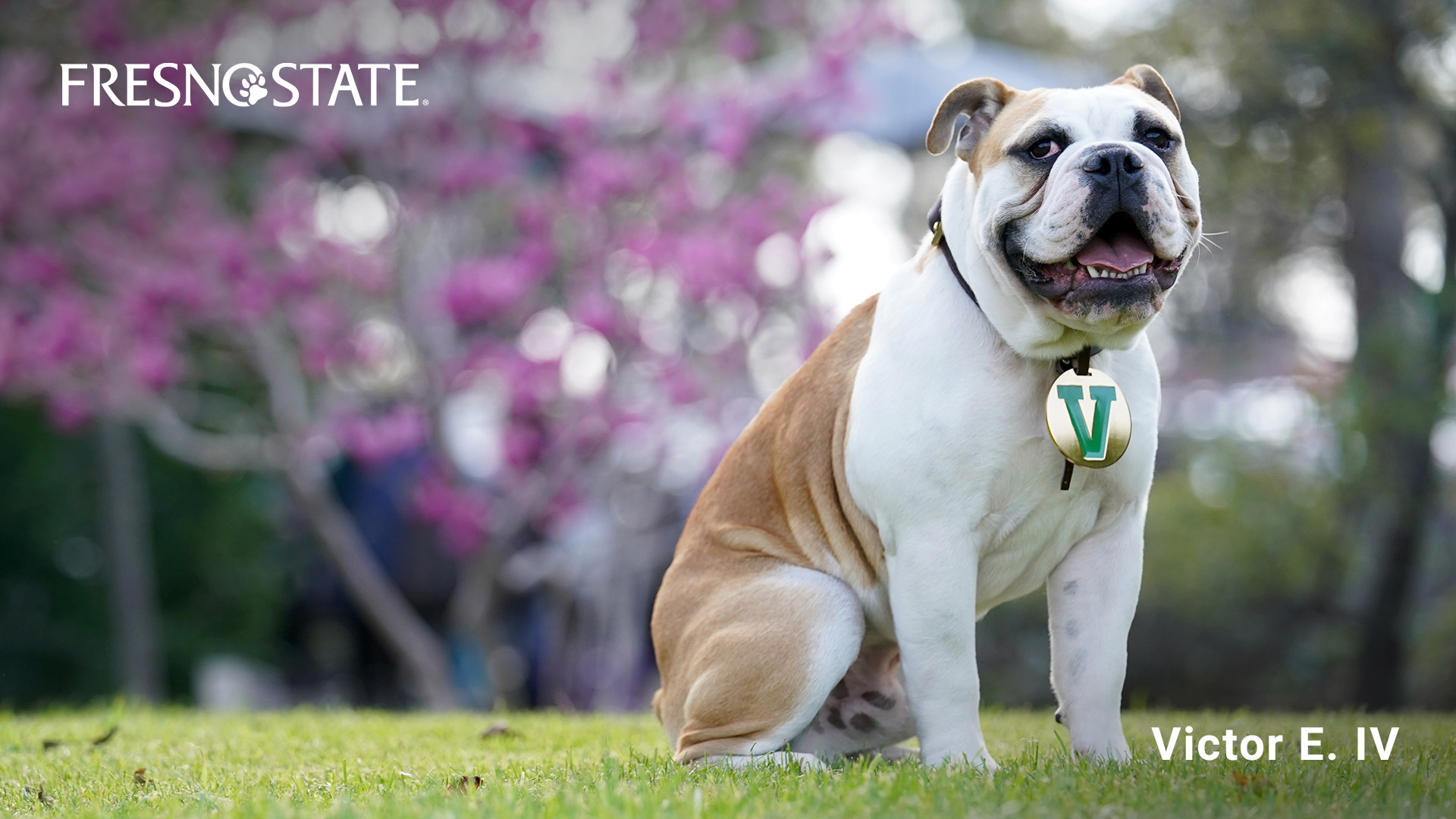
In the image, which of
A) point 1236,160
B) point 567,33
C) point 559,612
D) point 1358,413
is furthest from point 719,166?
point 1358,413

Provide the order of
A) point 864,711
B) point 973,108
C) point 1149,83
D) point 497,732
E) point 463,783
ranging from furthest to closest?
point 497,732, point 864,711, point 1149,83, point 973,108, point 463,783

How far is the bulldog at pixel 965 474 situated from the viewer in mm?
2998

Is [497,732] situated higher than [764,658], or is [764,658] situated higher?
[764,658]

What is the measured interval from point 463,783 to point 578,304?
410 cm

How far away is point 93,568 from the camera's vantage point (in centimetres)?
973

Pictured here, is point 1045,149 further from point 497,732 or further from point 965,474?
point 497,732

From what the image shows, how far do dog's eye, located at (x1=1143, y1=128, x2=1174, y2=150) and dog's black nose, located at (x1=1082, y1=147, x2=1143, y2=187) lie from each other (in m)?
0.20

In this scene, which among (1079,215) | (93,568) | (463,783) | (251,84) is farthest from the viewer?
(93,568)

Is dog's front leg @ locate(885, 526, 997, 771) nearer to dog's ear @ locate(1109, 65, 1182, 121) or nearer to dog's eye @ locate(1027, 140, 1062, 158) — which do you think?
dog's eye @ locate(1027, 140, 1062, 158)

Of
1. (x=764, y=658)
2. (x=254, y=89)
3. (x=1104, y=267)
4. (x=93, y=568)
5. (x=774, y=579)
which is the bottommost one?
(x=93, y=568)

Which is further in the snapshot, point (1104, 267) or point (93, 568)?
point (93, 568)

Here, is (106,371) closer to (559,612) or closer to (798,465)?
(559,612)

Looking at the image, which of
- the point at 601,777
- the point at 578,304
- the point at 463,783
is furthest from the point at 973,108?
the point at 578,304

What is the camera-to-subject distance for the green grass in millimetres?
2658
